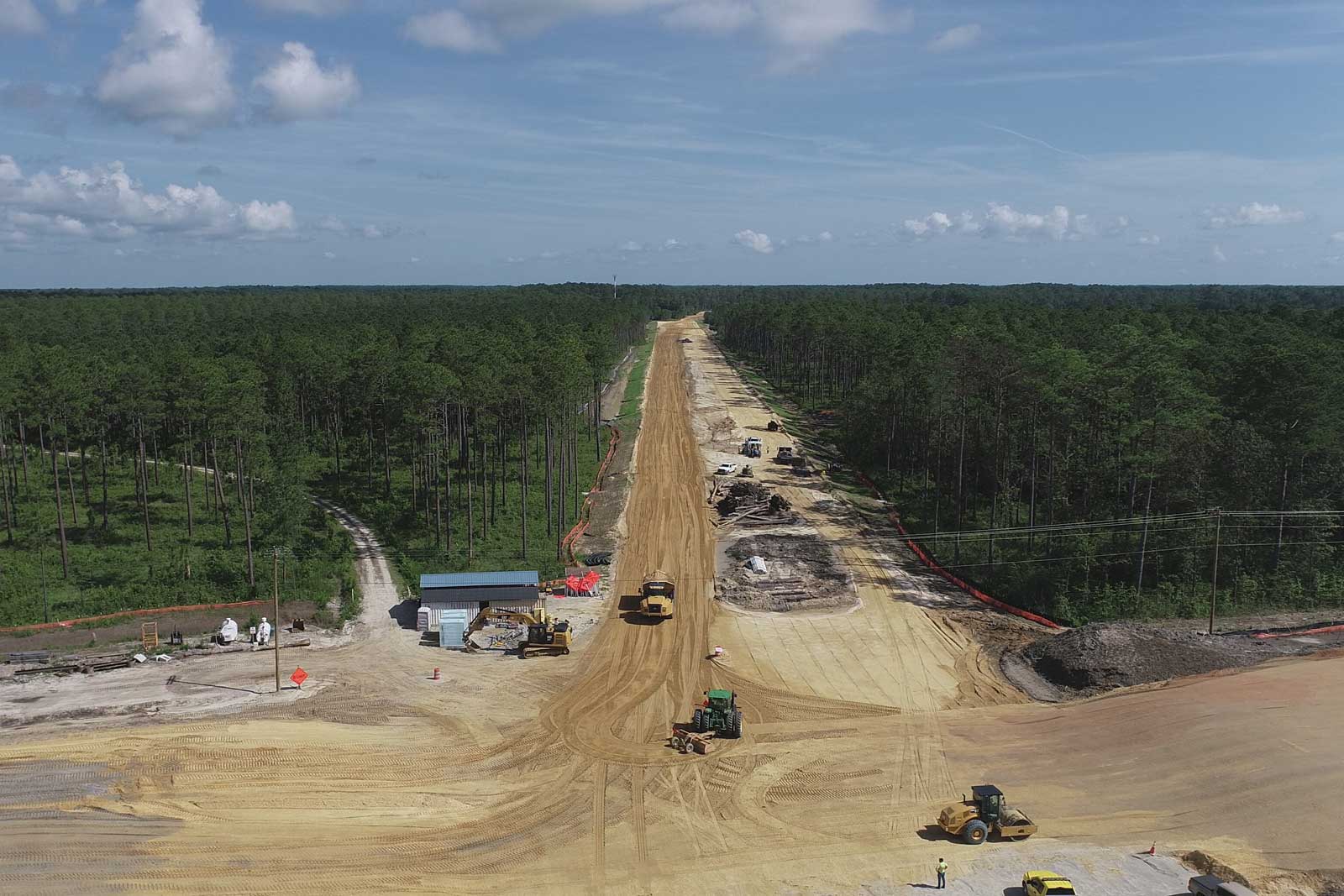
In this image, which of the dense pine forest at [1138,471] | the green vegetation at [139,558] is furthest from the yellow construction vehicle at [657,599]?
the dense pine forest at [1138,471]

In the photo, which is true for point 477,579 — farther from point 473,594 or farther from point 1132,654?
point 1132,654

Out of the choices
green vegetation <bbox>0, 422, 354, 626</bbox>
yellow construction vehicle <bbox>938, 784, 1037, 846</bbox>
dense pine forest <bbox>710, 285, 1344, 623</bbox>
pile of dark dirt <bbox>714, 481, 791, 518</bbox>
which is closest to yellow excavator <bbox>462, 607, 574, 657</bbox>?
green vegetation <bbox>0, 422, 354, 626</bbox>

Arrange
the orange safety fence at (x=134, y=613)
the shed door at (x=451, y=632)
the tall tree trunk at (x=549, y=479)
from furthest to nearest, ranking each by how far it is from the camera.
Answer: the tall tree trunk at (x=549, y=479) < the shed door at (x=451, y=632) < the orange safety fence at (x=134, y=613)

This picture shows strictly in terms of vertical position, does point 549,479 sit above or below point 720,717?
above

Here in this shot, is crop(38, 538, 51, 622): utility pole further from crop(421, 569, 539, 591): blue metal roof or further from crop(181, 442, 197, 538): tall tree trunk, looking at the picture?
crop(421, 569, 539, 591): blue metal roof

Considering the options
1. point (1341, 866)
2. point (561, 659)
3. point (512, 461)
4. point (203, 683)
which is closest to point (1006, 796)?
point (1341, 866)

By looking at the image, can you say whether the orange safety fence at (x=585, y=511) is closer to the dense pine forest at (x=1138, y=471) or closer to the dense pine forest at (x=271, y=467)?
the dense pine forest at (x=271, y=467)

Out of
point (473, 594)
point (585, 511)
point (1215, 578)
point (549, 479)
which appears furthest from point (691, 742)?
point (585, 511)

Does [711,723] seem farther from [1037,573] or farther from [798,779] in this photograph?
[1037,573]
